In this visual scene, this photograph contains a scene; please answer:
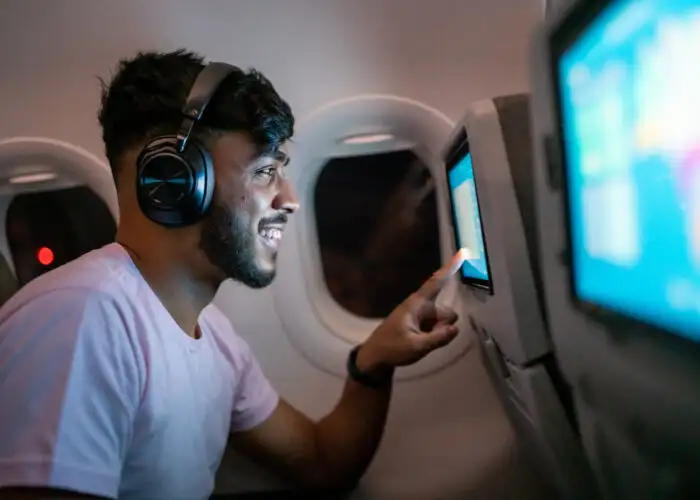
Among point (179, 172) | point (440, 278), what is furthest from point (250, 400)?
point (179, 172)

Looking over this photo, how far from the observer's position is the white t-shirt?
0.99m

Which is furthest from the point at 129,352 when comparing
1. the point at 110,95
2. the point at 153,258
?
the point at 110,95

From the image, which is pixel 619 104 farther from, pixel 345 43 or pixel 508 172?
pixel 345 43

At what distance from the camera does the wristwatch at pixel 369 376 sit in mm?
1547

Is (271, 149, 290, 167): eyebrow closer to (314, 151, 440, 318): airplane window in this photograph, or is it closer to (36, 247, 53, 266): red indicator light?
(314, 151, 440, 318): airplane window

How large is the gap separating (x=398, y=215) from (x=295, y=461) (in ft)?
2.34

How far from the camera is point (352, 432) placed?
5.26 feet

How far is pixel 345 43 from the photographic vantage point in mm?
1740

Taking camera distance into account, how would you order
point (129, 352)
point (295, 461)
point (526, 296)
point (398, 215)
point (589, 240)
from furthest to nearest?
point (398, 215) → point (295, 461) → point (129, 352) → point (526, 296) → point (589, 240)

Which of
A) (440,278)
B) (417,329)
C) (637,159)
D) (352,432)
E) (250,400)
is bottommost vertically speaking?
(352,432)

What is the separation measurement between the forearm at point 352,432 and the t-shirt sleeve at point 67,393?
0.62 meters

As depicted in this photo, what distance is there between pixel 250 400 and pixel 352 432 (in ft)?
0.82

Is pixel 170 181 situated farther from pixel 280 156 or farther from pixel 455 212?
pixel 455 212

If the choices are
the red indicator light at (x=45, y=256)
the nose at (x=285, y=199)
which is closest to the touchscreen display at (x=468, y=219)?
the nose at (x=285, y=199)
